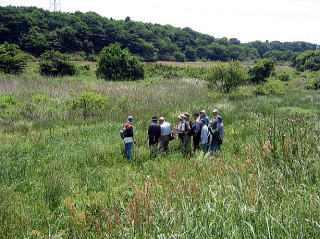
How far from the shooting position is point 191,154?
874cm

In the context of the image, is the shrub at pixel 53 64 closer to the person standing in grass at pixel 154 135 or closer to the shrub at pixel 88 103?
the shrub at pixel 88 103

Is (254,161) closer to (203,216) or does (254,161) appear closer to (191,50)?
(203,216)

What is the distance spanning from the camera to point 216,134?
8609 mm

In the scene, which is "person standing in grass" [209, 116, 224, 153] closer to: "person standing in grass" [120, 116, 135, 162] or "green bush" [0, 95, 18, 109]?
"person standing in grass" [120, 116, 135, 162]

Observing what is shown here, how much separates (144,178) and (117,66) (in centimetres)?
2583

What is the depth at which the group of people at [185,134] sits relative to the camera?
852cm

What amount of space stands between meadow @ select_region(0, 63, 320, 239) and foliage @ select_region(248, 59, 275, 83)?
16.1m

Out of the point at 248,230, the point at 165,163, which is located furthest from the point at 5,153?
the point at 248,230

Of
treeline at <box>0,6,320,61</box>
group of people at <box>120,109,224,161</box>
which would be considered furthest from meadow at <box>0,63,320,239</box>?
treeline at <box>0,6,320,61</box>

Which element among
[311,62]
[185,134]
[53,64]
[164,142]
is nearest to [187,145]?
[185,134]

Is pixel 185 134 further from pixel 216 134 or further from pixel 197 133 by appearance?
pixel 216 134

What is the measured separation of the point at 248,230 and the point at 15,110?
14.7 meters

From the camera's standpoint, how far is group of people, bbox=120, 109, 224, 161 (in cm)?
852

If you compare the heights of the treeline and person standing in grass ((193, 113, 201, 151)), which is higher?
the treeline
